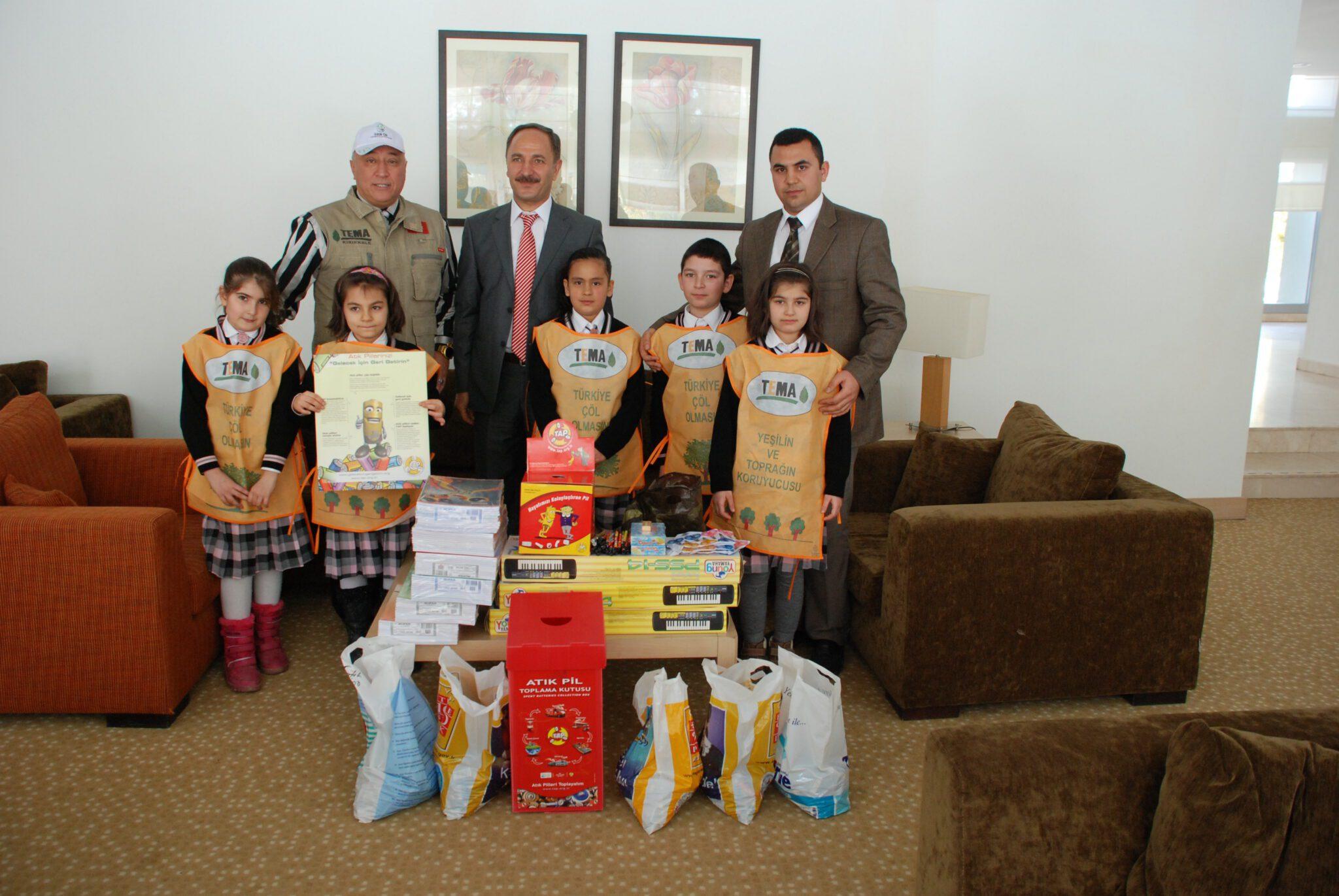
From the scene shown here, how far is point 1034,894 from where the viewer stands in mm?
1486

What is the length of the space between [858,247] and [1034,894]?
210 centimetres

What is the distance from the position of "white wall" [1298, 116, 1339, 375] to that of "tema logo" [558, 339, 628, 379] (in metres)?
6.67

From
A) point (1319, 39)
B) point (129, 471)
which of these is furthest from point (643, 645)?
point (1319, 39)

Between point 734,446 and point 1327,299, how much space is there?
23.2ft

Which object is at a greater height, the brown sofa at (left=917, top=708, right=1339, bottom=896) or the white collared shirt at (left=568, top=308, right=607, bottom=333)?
the white collared shirt at (left=568, top=308, right=607, bottom=333)

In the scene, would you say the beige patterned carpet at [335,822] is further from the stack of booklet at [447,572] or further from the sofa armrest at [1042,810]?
the sofa armrest at [1042,810]

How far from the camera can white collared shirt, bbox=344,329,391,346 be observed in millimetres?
2896

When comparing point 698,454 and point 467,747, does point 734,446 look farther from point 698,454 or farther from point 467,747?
point 467,747

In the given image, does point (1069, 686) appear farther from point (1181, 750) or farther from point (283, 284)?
point (283, 284)

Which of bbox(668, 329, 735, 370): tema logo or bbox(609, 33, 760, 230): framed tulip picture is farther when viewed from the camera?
bbox(609, 33, 760, 230): framed tulip picture

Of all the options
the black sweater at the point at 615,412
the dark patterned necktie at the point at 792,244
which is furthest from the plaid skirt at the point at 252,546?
the dark patterned necktie at the point at 792,244

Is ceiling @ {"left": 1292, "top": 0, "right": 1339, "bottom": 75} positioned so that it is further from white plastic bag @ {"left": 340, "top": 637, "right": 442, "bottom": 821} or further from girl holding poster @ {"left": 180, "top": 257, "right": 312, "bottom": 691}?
white plastic bag @ {"left": 340, "top": 637, "right": 442, "bottom": 821}

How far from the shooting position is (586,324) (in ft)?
10.0

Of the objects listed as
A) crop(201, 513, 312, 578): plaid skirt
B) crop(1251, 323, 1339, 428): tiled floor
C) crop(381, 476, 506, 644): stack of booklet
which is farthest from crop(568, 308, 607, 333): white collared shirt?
crop(1251, 323, 1339, 428): tiled floor
